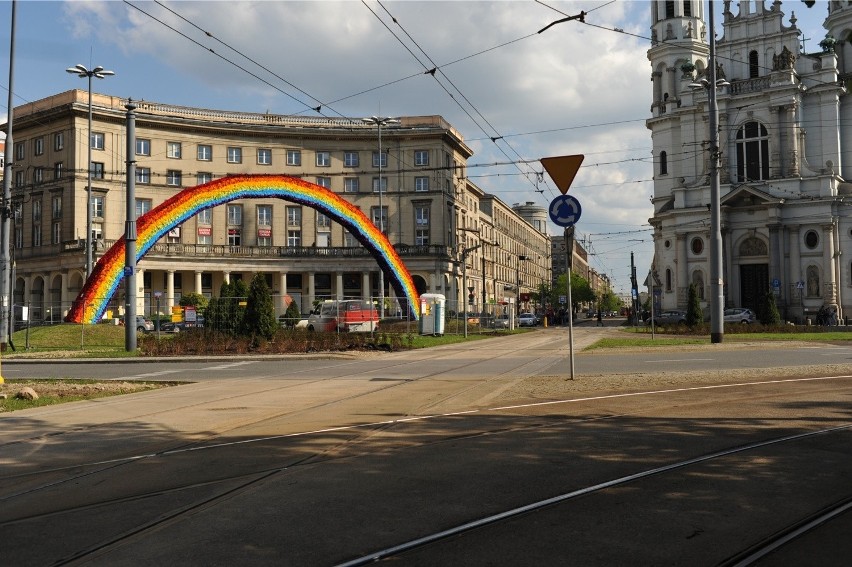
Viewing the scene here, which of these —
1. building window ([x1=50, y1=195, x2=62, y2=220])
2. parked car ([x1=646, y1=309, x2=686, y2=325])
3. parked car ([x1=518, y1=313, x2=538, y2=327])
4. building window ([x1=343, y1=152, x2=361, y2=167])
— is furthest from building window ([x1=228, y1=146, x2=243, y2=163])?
parked car ([x1=646, y1=309, x2=686, y2=325])

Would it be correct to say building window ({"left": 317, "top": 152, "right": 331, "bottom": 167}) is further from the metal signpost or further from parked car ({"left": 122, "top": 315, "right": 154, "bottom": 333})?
the metal signpost

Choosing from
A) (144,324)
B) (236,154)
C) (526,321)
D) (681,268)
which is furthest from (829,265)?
(236,154)

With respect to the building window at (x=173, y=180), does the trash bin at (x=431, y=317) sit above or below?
below

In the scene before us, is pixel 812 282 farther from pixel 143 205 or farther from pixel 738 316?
pixel 143 205

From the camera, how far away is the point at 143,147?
243 feet

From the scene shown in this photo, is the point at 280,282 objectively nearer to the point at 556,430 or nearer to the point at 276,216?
the point at 276,216

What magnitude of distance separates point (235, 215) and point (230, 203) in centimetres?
136

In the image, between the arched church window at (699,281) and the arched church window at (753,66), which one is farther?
the arched church window at (753,66)

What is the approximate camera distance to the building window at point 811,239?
213 ft

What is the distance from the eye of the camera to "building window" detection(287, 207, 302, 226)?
3172 inches

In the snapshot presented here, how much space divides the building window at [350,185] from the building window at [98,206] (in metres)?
24.8

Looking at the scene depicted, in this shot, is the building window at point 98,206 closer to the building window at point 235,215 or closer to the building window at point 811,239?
the building window at point 235,215

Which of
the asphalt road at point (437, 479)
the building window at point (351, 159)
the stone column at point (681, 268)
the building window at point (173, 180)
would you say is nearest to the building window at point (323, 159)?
the building window at point (351, 159)

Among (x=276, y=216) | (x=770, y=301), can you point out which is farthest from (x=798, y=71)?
(x=276, y=216)
